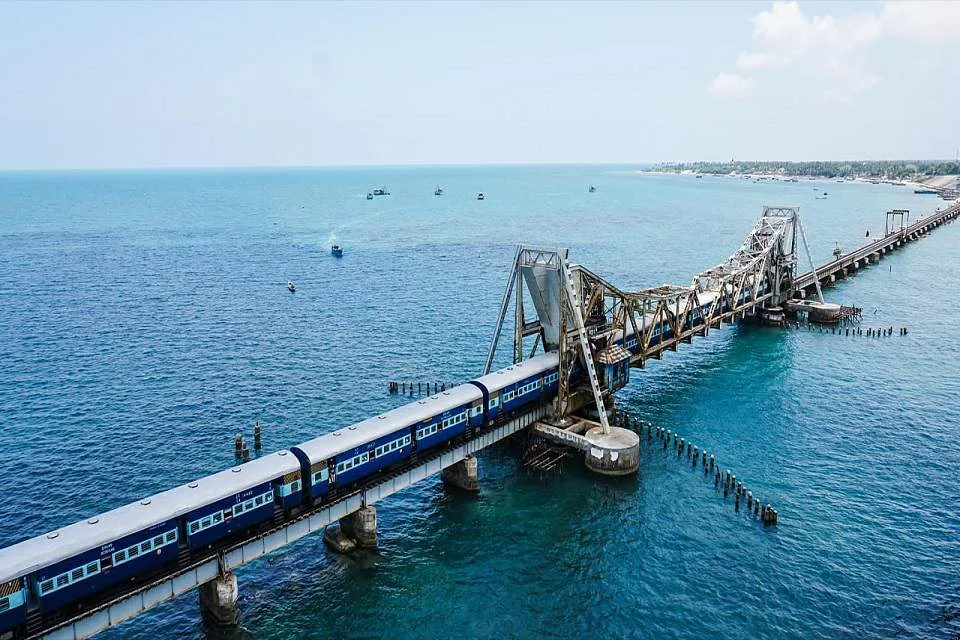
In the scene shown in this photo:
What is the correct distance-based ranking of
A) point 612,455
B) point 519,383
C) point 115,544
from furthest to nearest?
point 519,383
point 612,455
point 115,544

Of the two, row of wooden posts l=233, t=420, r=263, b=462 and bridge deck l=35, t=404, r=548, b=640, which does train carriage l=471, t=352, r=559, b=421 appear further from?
row of wooden posts l=233, t=420, r=263, b=462

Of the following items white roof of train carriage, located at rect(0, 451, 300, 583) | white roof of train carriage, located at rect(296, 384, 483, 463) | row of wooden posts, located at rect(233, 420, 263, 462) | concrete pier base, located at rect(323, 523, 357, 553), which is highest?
white roof of train carriage, located at rect(296, 384, 483, 463)

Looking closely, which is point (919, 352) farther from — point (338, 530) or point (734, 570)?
point (338, 530)

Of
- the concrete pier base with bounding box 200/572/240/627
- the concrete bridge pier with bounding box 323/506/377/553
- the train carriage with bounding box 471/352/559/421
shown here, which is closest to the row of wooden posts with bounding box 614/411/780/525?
the train carriage with bounding box 471/352/559/421

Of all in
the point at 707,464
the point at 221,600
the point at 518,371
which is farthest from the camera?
the point at 707,464

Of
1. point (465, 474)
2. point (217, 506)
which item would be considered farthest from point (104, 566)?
point (465, 474)

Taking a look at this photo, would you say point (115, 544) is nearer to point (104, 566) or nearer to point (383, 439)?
point (104, 566)

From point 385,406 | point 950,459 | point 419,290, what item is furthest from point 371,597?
point 419,290
